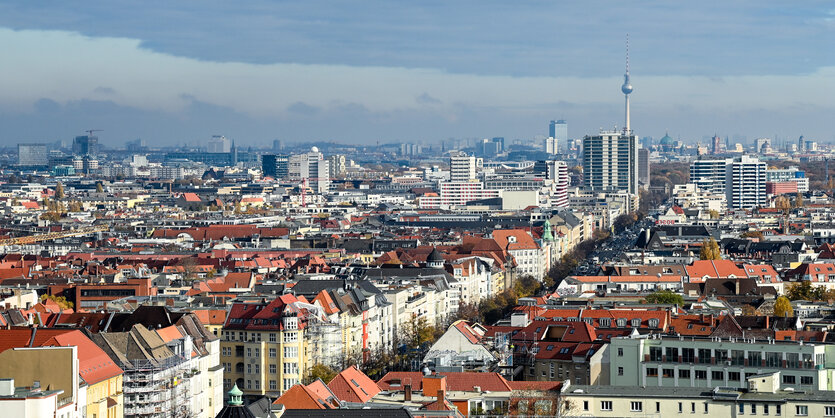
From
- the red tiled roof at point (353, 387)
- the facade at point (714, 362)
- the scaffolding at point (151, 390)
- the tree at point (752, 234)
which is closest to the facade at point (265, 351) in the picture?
the scaffolding at point (151, 390)

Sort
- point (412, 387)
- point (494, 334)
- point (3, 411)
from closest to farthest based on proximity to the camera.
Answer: point (3, 411)
point (412, 387)
point (494, 334)

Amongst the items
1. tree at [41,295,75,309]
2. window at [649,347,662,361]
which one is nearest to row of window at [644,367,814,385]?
window at [649,347,662,361]

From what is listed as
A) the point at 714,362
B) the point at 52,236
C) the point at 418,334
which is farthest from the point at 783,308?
the point at 52,236

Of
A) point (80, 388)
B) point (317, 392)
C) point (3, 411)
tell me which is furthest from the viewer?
point (317, 392)

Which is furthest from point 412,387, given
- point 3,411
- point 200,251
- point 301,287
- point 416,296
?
point 200,251

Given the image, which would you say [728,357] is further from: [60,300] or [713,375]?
[60,300]

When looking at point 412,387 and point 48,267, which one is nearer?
point 412,387

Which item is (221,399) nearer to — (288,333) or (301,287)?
(288,333)

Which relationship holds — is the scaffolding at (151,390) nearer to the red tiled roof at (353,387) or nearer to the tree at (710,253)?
the red tiled roof at (353,387)
